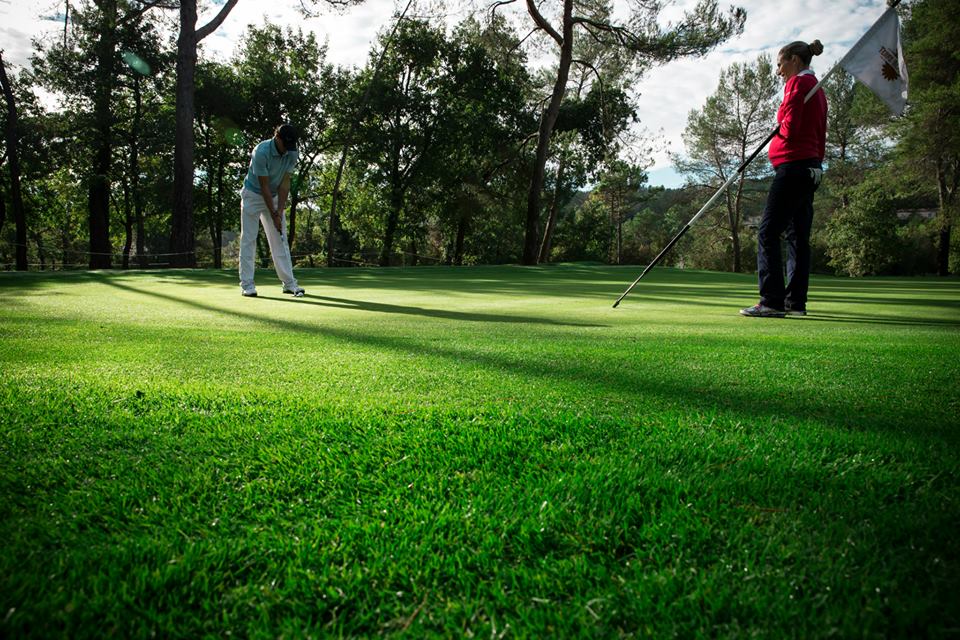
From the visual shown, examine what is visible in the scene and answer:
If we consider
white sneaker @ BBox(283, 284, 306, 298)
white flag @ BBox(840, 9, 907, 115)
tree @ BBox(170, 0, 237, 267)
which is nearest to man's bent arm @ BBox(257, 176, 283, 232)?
white sneaker @ BBox(283, 284, 306, 298)

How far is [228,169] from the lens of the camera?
31.9m

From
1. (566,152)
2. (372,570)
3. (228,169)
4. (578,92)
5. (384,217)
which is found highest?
(578,92)

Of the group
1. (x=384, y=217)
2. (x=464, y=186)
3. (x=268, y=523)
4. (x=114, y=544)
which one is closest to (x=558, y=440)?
(x=268, y=523)

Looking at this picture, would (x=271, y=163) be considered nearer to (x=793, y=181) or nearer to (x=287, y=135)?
(x=287, y=135)

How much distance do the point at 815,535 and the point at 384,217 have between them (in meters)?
34.7

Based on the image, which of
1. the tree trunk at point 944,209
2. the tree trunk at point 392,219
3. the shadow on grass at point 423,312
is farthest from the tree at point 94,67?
the tree trunk at point 944,209

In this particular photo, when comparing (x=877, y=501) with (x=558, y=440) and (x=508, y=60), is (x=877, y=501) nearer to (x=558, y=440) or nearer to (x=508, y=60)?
(x=558, y=440)

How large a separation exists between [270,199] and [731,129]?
43.2 m

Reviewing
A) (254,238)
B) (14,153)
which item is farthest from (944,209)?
(14,153)

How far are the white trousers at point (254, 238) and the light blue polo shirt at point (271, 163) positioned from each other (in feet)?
0.93

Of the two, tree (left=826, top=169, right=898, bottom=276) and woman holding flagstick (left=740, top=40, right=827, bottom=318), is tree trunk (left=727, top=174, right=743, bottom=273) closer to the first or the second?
tree (left=826, top=169, right=898, bottom=276)

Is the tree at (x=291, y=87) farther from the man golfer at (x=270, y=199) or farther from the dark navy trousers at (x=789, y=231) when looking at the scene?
the dark navy trousers at (x=789, y=231)

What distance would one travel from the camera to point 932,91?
21.3 metres

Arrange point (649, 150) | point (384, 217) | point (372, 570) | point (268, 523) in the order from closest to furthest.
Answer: point (372, 570)
point (268, 523)
point (649, 150)
point (384, 217)
